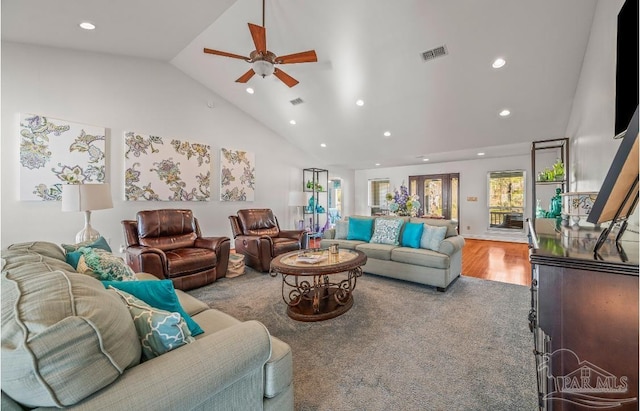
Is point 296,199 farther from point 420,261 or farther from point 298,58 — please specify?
point 298,58

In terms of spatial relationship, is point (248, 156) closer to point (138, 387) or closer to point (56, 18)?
point (56, 18)

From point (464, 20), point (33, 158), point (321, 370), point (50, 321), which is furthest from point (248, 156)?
point (50, 321)

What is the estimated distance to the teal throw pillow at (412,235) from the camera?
3625mm

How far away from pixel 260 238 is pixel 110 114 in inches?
117

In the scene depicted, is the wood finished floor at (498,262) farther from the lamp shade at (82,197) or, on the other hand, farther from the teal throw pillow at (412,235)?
the lamp shade at (82,197)

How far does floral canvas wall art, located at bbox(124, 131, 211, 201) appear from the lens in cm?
418

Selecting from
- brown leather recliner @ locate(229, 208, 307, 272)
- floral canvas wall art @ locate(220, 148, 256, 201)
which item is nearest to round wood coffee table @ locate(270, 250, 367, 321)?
brown leather recliner @ locate(229, 208, 307, 272)

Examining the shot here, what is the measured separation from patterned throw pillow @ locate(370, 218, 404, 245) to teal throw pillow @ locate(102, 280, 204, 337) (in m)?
3.01

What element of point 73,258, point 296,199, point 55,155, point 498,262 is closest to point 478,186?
point 498,262

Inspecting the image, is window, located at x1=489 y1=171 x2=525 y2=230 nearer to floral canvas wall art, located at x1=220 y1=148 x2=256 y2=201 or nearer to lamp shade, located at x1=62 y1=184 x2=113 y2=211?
floral canvas wall art, located at x1=220 y1=148 x2=256 y2=201

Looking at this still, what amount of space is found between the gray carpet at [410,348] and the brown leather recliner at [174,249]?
0.93 ft

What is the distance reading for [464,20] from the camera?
292 cm

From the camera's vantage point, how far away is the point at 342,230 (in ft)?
14.7

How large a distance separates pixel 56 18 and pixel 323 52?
3076 mm
